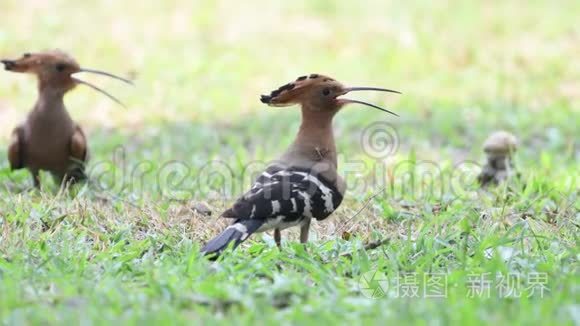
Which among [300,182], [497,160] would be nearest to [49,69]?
[300,182]

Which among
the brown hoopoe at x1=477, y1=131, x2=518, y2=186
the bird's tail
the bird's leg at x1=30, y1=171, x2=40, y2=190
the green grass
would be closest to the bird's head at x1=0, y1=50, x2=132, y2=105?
the bird's leg at x1=30, y1=171, x2=40, y2=190

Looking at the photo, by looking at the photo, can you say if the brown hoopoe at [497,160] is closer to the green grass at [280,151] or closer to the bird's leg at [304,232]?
the green grass at [280,151]

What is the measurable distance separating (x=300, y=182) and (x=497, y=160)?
2.27 meters

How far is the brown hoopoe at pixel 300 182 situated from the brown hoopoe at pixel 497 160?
1.85 meters

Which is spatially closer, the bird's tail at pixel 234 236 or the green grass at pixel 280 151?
the green grass at pixel 280 151

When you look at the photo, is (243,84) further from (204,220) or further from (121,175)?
(204,220)

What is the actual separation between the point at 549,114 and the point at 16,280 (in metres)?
5.86

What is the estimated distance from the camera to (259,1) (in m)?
11.7

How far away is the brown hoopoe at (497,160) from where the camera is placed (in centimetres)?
642

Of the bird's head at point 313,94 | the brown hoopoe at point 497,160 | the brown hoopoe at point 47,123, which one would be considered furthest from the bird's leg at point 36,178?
the brown hoopoe at point 497,160

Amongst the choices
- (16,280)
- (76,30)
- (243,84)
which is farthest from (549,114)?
(16,280)

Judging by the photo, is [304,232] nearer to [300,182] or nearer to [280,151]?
[300,182]

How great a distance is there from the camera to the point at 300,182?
15.0 feet

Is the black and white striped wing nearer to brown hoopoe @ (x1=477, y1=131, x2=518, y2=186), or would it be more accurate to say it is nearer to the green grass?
the green grass
